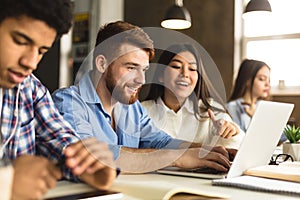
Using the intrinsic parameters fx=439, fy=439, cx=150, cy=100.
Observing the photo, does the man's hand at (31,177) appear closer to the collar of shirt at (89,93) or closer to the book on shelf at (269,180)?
the book on shelf at (269,180)

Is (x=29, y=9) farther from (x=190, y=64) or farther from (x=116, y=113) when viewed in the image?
(x=190, y=64)

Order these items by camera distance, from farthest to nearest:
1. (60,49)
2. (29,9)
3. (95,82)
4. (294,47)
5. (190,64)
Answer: (60,49)
(294,47)
(190,64)
(95,82)
(29,9)

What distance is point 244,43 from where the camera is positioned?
489 centimetres

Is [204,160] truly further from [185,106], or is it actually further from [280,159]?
[185,106]

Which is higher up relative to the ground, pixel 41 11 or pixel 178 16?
pixel 178 16

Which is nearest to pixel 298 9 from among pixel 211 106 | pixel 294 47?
pixel 294 47

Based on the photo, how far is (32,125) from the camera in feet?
4.18

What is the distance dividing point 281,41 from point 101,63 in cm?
324

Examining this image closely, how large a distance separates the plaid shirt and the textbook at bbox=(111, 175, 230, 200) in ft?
0.65

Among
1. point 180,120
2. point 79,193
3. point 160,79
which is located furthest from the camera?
point 160,79

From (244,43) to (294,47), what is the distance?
569 millimetres

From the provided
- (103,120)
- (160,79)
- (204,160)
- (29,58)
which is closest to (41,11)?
(29,58)

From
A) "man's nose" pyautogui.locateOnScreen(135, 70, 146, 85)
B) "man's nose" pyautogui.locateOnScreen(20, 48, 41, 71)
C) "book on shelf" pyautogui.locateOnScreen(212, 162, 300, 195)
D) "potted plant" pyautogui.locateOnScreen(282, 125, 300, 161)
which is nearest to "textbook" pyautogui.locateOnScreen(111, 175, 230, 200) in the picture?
"book on shelf" pyautogui.locateOnScreen(212, 162, 300, 195)

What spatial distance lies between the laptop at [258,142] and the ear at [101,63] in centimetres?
58
